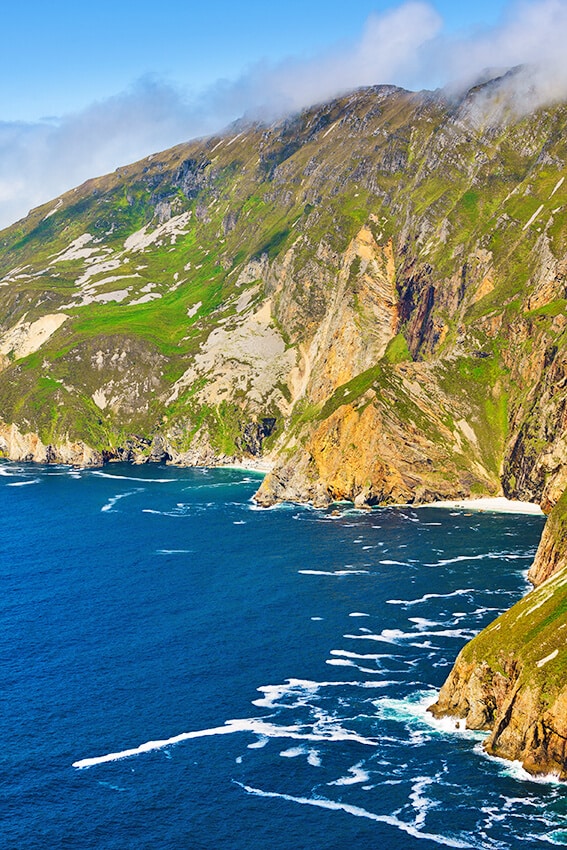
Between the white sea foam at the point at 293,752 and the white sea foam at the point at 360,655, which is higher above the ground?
the white sea foam at the point at 360,655

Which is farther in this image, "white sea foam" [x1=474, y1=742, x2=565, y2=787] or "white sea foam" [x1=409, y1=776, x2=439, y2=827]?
"white sea foam" [x1=474, y1=742, x2=565, y2=787]

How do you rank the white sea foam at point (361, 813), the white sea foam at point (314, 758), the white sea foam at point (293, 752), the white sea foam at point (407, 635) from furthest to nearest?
the white sea foam at point (407, 635) → the white sea foam at point (293, 752) → the white sea foam at point (314, 758) → the white sea foam at point (361, 813)

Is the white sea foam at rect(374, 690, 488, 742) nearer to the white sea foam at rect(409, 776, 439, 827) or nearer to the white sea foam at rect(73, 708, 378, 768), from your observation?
the white sea foam at rect(73, 708, 378, 768)

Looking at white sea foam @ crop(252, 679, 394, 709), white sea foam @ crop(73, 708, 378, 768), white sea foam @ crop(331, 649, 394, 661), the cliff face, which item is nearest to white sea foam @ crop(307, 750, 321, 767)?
white sea foam @ crop(73, 708, 378, 768)

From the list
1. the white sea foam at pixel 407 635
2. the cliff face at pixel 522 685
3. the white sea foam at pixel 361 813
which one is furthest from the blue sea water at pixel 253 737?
the cliff face at pixel 522 685

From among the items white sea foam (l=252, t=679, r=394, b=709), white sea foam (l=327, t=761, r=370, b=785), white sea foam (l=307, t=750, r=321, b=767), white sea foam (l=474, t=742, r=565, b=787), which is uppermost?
white sea foam (l=252, t=679, r=394, b=709)

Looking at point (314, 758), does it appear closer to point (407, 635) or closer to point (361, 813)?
point (361, 813)

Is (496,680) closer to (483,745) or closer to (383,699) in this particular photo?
(483,745)

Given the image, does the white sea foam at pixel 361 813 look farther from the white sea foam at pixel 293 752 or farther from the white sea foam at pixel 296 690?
the white sea foam at pixel 296 690
